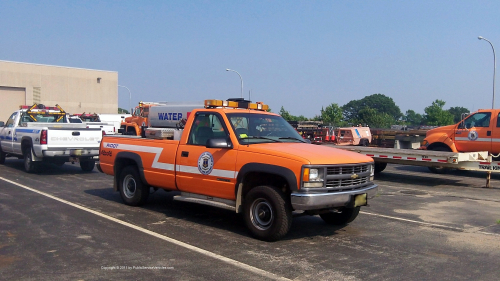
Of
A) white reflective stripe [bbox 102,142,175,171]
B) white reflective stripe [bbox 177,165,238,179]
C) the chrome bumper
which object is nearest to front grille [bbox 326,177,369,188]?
white reflective stripe [bbox 177,165,238,179]

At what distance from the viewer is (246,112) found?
791 cm

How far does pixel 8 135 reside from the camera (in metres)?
15.9

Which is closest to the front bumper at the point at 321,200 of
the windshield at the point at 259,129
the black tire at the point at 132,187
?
the windshield at the point at 259,129

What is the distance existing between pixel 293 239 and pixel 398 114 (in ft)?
396

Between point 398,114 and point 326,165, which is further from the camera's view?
point 398,114

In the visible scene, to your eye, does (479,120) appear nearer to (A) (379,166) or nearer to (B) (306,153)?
(A) (379,166)

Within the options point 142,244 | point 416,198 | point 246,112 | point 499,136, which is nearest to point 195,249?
point 142,244

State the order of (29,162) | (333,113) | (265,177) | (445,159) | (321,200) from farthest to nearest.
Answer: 1. (333,113)
2. (29,162)
3. (445,159)
4. (265,177)
5. (321,200)

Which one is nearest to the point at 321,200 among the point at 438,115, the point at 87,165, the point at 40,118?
the point at 87,165

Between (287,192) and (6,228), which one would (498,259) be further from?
(6,228)

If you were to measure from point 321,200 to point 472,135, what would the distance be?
1089 centimetres

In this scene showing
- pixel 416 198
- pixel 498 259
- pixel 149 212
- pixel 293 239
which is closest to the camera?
pixel 498 259

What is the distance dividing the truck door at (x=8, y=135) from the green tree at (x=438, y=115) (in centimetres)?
5302

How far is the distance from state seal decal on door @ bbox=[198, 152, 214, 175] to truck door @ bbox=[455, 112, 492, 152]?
36.2ft
